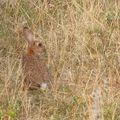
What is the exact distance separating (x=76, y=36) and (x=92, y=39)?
157 mm

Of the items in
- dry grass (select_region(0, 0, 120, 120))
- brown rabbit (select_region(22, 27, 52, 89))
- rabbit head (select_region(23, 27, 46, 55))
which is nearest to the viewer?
dry grass (select_region(0, 0, 120, 120))

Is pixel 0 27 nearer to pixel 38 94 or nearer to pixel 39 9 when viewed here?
pixel 39 9

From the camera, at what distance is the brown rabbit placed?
3.92 meters

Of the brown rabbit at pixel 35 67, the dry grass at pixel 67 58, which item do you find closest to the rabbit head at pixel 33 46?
the brown rabbit at pixel 35 67

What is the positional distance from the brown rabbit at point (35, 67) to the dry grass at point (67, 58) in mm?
72

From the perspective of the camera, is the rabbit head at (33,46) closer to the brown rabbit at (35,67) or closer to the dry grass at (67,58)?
the brown rabbit at (35,67)

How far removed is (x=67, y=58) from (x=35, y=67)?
50 centimetres

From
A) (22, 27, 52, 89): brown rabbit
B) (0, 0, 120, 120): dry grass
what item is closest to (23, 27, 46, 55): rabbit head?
(22, 27, 52, 89): brown rabbit

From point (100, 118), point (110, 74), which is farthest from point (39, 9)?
point (100, 118)

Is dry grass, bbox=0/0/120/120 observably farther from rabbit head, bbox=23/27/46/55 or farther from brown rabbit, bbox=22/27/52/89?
rabbit head, bbox=23/27/46/55

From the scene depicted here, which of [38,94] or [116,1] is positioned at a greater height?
[116,1]

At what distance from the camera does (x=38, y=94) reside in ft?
13.0

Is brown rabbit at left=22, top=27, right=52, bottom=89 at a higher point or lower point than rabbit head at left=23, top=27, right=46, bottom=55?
lower

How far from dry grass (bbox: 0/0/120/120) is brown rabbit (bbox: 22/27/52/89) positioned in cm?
7
